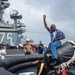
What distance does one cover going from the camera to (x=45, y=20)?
301 inches

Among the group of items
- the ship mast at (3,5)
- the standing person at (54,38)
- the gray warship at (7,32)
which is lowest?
the standing person at (54,38)

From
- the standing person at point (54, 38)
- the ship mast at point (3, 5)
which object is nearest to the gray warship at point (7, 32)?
the ship mast at point (3, 5)

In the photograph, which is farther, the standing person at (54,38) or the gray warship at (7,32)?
the gray warship at (7,32)

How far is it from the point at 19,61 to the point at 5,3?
8575cm

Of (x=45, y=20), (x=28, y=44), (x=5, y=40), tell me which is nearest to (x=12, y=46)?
(x=5, y=40)

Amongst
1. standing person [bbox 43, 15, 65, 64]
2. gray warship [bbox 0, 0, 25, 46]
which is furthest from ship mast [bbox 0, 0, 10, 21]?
standing person [bbox 43, 15, 65, 64]

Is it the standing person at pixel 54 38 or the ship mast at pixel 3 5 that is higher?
the ship mast at pixel 3 5

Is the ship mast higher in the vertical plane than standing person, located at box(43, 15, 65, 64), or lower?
higher

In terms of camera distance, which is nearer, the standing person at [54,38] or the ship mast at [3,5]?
the standing person at [54,38]

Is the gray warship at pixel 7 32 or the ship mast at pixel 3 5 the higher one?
the ship mast at pixel 3 5

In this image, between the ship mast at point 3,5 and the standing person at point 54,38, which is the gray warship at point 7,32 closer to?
the ship mast at point 3,5

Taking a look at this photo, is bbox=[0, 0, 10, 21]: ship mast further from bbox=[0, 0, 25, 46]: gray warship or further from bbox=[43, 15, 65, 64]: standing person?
bbox=[43, 15, 65, 64]: standing person

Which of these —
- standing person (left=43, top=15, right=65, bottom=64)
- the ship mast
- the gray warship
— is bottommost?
standing person (left=43, top=15, right=65, bottom=64)

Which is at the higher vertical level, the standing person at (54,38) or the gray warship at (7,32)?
the gray warship at (7,32)
